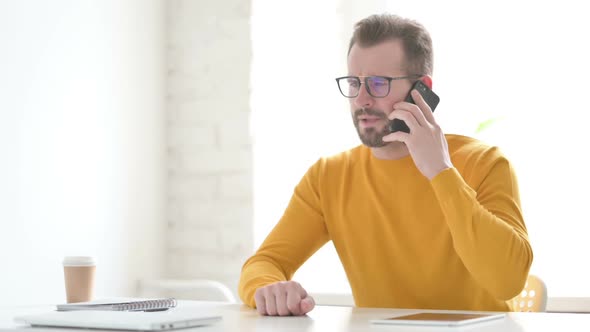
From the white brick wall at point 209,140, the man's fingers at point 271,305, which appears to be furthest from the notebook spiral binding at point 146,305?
the white brick wall at point 209,140

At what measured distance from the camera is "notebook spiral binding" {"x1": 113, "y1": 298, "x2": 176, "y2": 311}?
5.19ft

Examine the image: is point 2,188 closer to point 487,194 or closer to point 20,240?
point 20,240

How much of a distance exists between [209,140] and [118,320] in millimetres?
1825

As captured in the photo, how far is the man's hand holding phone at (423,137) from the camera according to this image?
183 centimetres

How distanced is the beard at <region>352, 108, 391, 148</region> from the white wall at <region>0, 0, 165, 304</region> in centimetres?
104

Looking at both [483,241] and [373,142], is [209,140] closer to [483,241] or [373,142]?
[373,142]

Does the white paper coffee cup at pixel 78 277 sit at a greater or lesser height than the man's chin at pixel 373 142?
lesser

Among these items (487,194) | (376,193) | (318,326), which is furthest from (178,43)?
(318,326)

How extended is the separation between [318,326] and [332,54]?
193 cm

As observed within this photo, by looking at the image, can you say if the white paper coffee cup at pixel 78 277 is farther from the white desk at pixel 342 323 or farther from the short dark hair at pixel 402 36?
the short dark hair at pixel 402 36

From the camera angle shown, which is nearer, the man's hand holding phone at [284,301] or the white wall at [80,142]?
the man's hand holding phone at [284,301]

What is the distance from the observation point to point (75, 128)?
8.98 ft

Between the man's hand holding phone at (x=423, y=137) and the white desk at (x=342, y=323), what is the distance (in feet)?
1.18

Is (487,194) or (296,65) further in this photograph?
(296,65)
